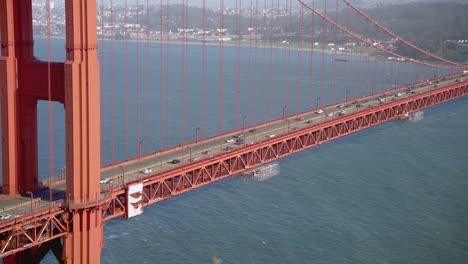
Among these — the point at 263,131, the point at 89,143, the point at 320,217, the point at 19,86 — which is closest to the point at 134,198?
the point at 89,143

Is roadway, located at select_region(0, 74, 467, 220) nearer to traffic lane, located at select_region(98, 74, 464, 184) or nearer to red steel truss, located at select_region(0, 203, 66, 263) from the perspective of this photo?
traffic lane, located at select_region(98, 74, 464, 184)

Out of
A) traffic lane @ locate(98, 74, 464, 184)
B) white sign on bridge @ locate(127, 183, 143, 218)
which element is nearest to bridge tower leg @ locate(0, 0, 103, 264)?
white sign on bridge @ locate(127, 183, 143, 218)

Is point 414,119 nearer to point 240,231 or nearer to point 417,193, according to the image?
point 417,193

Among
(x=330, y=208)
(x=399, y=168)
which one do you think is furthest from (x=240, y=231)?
(x=399, y=168)

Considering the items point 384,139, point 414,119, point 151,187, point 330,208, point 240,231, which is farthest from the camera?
point 414,119

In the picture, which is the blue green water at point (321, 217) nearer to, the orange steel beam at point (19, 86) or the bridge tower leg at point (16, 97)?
the bridge tower leg at point (16, 97)

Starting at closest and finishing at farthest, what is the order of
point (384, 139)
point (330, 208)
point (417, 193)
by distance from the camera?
point (330, 208) < point (417, 193) < point (384, 139)
